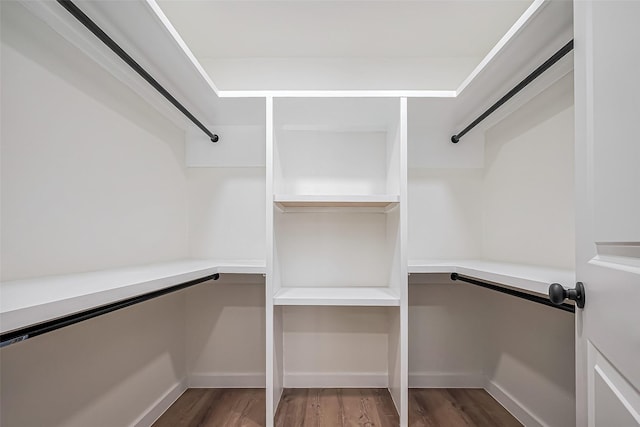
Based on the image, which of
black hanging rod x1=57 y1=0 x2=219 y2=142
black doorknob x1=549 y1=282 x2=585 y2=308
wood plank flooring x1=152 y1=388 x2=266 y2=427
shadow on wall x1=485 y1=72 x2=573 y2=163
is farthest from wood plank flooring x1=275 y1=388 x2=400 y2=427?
black hanging rod x1=57 y1=0 x2=219 y2=142

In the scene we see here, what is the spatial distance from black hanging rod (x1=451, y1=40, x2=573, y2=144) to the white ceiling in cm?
42

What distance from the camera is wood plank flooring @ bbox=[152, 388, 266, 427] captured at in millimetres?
1641

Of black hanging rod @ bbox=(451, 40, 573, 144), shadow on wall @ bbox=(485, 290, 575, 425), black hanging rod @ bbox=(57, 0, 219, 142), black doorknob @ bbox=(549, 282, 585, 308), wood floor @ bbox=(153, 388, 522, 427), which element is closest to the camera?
black doorknob @ bbox=(549, 282, 585, 308)

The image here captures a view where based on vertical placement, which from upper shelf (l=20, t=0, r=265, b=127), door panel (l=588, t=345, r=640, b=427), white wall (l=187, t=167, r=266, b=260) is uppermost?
upper shelf (l=20, t=0, r=265, b=127)

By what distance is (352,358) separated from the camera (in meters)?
2.03

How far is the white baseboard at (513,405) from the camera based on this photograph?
1550mm

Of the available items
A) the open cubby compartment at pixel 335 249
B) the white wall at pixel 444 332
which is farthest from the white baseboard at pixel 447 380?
the open cubby compartment at pixel 335 249

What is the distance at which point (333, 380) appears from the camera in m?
2.01

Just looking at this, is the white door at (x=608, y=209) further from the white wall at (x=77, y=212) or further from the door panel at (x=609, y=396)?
the white wall at (x=77, y=212)

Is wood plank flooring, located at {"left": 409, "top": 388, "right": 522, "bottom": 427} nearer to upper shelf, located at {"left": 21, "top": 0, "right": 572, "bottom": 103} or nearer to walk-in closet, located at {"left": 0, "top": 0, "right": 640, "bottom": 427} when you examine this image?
walk-in closet, located at {"left": 0, "top": 0, "right": 640, "bottom": 427}

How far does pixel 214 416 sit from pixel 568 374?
5.18ft

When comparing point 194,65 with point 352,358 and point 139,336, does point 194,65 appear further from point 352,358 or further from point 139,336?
point 352,358

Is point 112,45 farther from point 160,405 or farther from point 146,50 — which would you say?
point 160,405

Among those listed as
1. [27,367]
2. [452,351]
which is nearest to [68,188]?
[27,367]
